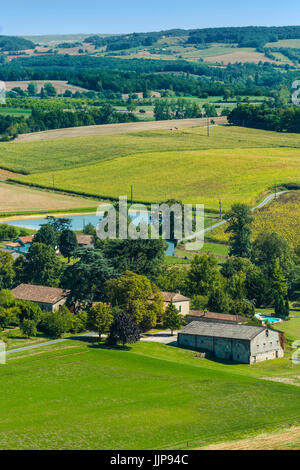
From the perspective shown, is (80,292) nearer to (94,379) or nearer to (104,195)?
Answer: (94,379)

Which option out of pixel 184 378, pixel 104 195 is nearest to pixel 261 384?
pixel 184 378

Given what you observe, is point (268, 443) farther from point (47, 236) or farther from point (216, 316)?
point (47, 236)

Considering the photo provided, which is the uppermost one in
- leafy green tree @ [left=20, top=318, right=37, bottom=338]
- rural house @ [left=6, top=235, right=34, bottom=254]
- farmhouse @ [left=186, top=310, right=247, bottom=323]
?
rural house @ [left=6, top=235, right=34, bottom=254]

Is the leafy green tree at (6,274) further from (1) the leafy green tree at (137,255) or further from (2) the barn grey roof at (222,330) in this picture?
(2) the barn grey roof at (222,330)

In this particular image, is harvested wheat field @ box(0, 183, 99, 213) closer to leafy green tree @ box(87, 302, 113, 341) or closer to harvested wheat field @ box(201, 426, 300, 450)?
leafy green tree @ box(87, 302, 113, 341)

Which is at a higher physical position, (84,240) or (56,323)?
(84,240)

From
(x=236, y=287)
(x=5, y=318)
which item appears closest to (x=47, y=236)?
(x=236, y=287)

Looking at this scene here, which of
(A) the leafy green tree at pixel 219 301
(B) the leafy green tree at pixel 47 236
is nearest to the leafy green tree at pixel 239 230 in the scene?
(A) the leafy green tree at pixel 219 301

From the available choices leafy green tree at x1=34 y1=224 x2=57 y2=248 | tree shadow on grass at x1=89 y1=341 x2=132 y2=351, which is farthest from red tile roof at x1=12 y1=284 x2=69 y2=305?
leafy green tree at x1=34 y1=224 x2=57 y2=248
